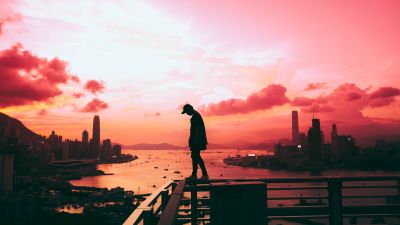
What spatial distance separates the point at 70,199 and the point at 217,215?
7664 cm

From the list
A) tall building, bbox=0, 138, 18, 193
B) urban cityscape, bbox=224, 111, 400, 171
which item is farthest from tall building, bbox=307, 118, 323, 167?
tall building, bbox=0, 138, 18, 193

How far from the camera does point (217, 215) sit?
3822 millimetres

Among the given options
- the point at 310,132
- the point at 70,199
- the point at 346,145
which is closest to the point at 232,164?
the point at 310,132

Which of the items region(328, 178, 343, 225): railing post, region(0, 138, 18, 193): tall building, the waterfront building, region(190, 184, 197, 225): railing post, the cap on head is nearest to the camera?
region(190, 184, 197, 225): railing post

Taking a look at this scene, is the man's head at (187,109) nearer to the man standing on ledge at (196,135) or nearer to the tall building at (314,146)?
the man standing on ledge at (196,135)

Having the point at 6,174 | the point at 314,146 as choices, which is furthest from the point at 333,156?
the point at 6,174

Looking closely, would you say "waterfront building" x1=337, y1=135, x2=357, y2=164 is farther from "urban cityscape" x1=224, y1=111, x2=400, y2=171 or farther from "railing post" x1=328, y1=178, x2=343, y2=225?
"railing post" x1=328, y1=178, x2=343, y2=225

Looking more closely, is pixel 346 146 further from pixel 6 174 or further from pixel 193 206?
pixel 193 206

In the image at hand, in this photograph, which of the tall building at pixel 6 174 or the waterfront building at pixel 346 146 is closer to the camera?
the tall building at pixel 6 174

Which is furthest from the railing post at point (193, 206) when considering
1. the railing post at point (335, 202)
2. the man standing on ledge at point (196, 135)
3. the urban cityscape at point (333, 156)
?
the urban cityscape at point (333, 156)

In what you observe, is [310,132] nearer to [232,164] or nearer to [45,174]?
[232,164]

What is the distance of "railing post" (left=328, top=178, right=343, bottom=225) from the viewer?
5.25m

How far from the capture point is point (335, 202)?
5.30 m

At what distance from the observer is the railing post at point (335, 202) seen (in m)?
5.25
